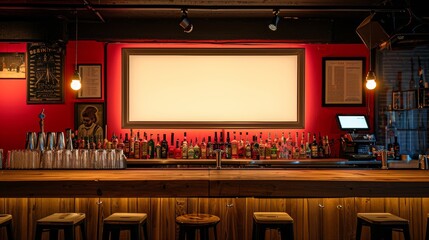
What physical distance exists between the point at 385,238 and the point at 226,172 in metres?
1.50

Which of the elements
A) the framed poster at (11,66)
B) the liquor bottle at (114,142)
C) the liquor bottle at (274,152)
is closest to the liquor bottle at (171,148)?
the liquor bottle at (114,142)

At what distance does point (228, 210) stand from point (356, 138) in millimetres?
3005

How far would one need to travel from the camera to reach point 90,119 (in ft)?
22.4

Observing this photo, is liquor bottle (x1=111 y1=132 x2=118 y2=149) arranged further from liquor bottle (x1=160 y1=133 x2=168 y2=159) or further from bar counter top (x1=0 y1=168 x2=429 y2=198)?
→ bar counter top (x1=0 y1=168 x2=429 y2=198)

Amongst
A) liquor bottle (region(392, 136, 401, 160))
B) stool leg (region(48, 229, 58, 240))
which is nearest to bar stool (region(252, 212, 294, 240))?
stool leg (region(48, 229, 58, 240))

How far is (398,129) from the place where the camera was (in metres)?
6.77

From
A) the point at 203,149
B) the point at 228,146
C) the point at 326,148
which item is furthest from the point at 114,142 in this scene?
the point at 326,148

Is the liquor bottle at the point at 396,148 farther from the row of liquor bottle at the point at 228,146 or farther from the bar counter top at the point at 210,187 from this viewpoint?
the bar counter top at the point at 210,187

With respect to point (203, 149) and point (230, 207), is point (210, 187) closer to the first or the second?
point (230, 207)

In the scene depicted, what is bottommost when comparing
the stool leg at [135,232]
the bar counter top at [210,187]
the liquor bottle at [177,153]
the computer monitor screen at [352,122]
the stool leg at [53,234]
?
the stool leg at [53,234]

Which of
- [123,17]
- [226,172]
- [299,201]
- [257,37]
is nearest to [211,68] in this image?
[257,37]

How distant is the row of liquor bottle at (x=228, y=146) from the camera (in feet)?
21.6

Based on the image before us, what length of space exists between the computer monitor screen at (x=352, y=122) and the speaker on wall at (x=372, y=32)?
4.38ft

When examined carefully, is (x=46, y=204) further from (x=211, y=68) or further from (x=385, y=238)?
(x=211, y=68)
